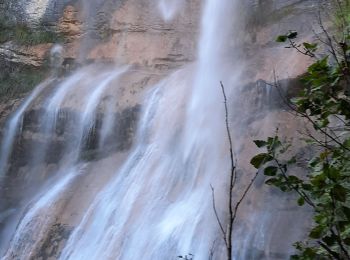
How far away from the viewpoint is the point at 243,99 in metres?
8.02

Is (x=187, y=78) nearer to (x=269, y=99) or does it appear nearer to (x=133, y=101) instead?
(x=133, y=101)

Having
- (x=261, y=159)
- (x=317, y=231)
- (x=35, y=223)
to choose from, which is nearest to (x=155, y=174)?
(x=35, y=223)

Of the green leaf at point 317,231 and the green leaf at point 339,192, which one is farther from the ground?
the green leaf at point 339,192

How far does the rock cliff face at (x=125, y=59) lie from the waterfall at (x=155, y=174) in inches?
9.3

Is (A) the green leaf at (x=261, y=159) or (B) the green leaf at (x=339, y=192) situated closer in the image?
(B) the green leaf at (x=339, y=192)

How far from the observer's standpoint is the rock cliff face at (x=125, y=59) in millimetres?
7492

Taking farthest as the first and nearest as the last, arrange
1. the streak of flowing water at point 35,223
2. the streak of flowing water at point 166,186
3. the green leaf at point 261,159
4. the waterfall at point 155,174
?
1. the streak of flowing water at point 35,223
2. the waterfall at point 155,174
3. the streak of flowing water at point 166,186
4. the green leaf at point 261,159

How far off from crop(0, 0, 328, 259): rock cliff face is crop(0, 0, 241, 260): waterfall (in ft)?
0.77

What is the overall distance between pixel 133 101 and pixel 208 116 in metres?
2.11

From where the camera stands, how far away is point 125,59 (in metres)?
12.7

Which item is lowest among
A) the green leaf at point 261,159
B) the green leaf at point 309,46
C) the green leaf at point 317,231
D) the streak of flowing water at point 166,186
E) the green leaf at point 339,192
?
the green leaf at point 317,231

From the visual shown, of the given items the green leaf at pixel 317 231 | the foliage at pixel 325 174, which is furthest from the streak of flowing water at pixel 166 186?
the green leaf at pixel 317 231

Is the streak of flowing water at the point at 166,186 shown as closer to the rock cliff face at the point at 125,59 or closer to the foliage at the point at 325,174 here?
the rock cliff face at the point at 125,59

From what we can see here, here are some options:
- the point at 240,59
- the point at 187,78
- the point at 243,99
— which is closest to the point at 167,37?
the point at 187,78
